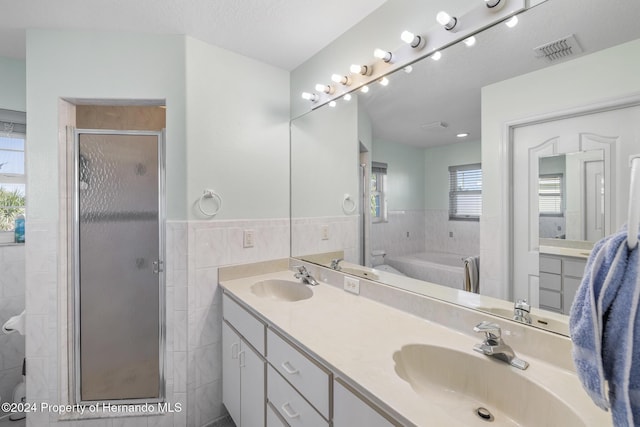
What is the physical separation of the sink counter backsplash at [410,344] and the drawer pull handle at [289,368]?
116 mm

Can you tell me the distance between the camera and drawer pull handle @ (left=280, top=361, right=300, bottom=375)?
3.70 ft

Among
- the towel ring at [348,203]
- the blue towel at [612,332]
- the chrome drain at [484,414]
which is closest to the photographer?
the blue towel at [612,332]

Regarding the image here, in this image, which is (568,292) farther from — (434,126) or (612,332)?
(434,126)

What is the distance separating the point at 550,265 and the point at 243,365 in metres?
1.51

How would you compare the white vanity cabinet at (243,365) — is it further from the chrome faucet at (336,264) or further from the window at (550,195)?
the window at (550,195)

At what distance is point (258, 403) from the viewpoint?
4.65ft

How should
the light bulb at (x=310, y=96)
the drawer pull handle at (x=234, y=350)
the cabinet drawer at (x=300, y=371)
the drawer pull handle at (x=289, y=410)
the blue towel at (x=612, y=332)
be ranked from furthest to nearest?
1. the light bulb at (x=310, y=96)
2. the drawer pull handle at (x=234, y=350)
3. the drawer pull handle at (x=289, y=410)
4. the cabinet drawer at (x=300, y=371)
5. the blue towel at (x=612, y=332)

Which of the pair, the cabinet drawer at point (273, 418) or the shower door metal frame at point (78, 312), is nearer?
the cabinet drawer at point (273, 418)

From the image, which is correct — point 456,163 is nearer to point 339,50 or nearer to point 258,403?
point 339,50

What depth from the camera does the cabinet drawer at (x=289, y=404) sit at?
103cm

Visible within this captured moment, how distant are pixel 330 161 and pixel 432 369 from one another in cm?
140

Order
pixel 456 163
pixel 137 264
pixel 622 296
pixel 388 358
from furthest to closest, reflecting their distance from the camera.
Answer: pixel 137 264, pixel 456 163, pixel 388 358, pixel 622 296

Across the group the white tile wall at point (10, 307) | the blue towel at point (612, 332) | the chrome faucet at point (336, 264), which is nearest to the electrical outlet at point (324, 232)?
the chrome faucet at point (336, 264)

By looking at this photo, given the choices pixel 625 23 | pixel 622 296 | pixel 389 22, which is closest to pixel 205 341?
pixel 622 296
